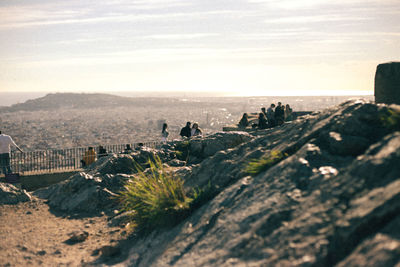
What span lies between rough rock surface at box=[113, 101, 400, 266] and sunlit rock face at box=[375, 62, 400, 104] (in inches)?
141

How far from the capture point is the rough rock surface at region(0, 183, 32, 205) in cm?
1125

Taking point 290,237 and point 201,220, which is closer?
point 290,237

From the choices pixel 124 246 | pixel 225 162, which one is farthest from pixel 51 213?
pixel 225 162

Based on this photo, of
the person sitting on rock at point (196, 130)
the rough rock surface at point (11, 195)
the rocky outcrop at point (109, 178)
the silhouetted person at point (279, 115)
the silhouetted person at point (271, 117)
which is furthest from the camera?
the silhouetted person at point (271, 117)

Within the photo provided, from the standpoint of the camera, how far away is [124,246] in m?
7.95

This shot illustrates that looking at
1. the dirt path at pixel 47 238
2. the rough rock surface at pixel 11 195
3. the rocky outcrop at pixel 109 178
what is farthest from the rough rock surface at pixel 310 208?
the rough rock surface at pixel 11 195

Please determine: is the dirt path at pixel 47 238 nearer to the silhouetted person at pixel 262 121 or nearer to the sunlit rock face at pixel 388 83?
the sunlit rock face at pixel 388 83

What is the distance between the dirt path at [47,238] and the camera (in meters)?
7.62

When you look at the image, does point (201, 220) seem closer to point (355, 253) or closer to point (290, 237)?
point (290, 237)

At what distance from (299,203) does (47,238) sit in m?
5.92

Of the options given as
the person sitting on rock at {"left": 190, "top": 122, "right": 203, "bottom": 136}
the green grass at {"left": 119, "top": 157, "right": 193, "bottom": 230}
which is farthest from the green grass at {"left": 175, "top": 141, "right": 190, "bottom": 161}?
the green grass at {"left": 119, "top": 157, "right": 193, "bottom": 230}

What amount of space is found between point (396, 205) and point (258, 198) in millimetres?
2158

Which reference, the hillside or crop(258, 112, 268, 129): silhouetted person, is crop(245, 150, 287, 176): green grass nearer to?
the hillside

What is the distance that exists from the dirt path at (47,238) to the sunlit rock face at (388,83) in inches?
290
